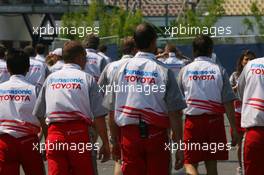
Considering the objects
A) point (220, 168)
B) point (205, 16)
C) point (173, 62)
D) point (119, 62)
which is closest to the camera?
point (119, 62)

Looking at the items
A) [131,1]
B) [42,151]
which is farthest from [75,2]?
[42,151]

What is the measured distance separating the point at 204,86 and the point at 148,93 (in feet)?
7.44

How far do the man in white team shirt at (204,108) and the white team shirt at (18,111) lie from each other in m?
2.28

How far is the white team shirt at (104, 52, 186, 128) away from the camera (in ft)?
34.6

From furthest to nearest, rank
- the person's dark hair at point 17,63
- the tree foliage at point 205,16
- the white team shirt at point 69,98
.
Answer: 1. the tree foliage at point 205,16
2. the person's dark hair at point 17,63
3. the white team shirt at point 69,98

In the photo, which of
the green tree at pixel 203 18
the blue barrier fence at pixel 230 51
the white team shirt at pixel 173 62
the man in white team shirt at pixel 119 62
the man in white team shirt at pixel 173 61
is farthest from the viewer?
the green tree at pixel 203 18

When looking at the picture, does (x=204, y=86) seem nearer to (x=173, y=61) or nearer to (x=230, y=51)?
(x=173, y=61)

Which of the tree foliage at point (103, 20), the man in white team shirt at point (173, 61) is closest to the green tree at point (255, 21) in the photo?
the tree foliage at point (103, 20)

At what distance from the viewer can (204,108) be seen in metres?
12.7

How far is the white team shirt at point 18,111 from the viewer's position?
37.1 ft

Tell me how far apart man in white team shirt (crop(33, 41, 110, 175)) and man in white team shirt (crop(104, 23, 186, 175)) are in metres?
0.40

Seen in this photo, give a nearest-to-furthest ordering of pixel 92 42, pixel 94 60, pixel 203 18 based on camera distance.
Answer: pixel 92 42
pixel 94 60
pixel 203 18

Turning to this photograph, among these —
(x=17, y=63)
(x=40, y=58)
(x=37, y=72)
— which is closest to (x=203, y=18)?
(x=40, y=58)

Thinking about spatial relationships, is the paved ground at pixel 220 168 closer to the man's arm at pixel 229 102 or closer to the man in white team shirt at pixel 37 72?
the man in white team shirt at pixel 37 72
